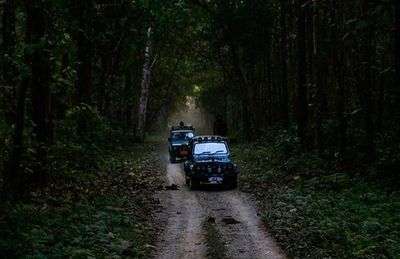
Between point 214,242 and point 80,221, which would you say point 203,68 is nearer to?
point 80,221

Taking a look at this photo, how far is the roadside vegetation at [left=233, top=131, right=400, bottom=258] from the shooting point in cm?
1066

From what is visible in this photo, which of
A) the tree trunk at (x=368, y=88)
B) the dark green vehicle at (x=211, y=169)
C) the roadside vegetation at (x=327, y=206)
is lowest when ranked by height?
the roadside vegetation at (x=327, y=206)

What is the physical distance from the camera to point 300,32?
25.2m

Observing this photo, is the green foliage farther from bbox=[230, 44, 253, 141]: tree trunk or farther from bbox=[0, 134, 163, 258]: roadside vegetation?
bbox=[230, 44, 253, 141]: tree trunk

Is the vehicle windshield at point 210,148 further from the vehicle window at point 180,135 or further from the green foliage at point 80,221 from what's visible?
the vehicle window at point 180,135

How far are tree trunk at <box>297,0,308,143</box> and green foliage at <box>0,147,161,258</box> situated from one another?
973 cm

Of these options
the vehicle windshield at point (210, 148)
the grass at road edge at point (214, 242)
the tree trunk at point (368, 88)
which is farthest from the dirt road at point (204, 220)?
the tree trunk at point (368, 88)

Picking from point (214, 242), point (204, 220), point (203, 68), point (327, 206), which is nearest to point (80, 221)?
point (214, 242)

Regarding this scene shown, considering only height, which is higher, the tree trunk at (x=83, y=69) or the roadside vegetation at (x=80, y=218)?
the tree trunk at (x=83, y=69)

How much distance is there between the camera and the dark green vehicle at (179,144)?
3094cm

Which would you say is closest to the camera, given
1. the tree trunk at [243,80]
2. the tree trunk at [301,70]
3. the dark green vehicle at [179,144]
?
the tree trunk at [301,70]

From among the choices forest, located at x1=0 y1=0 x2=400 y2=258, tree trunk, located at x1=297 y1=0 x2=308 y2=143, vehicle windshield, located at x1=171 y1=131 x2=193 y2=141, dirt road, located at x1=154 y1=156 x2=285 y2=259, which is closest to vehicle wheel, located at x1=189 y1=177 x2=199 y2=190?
dirt road, located at x1=154 y1=156 x2=285 y2=259

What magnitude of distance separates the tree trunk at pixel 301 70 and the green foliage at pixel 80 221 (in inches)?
383

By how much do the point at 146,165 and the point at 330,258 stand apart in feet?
61.6
